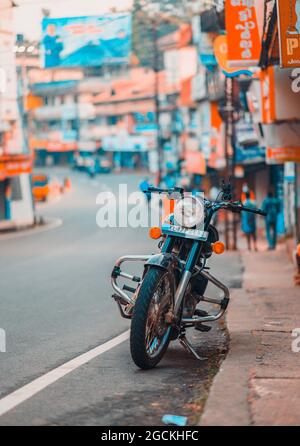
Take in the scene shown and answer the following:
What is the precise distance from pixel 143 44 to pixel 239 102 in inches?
2601

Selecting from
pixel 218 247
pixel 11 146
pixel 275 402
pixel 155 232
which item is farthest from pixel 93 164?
pixel 275 402

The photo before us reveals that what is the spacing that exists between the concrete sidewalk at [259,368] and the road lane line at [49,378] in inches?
50.4

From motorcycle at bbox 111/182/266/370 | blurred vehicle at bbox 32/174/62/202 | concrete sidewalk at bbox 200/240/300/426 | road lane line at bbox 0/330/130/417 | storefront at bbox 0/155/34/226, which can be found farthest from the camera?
blurred vehicle at bbox 32/174/62/202

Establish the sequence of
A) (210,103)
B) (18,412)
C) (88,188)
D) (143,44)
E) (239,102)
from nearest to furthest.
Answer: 1. (18,412)
2. (239,102)
3. (210,103)
4. (88,188)
5. (143,44)

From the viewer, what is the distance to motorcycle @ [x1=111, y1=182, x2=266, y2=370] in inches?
311

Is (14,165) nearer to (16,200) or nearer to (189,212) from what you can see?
(16,200)

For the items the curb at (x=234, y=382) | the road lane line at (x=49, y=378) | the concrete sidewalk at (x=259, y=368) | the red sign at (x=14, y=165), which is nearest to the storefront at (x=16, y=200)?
the red sign at (x=14, y=165)

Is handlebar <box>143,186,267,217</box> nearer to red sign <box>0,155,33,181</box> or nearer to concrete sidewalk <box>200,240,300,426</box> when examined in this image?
concrete sidewalk <box>200,240,300,426</box>

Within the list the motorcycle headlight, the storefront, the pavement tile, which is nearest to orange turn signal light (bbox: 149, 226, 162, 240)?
the motorcycle headlight

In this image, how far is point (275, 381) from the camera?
722 cm

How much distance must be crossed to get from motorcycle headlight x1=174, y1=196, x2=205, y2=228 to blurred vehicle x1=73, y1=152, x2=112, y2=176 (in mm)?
82962

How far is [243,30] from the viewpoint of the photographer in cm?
1703
